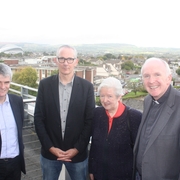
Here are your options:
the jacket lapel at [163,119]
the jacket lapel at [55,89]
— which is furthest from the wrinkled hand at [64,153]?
the jacket lapel at [163,119]

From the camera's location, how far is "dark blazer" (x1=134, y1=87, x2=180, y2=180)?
4.59 feet

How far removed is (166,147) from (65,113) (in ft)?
2.73

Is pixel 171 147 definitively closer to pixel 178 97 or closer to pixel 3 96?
pixel 178 97

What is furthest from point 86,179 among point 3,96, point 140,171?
point 3,96

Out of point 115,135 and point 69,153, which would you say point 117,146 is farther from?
point 69,153

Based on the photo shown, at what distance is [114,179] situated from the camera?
1750 mm

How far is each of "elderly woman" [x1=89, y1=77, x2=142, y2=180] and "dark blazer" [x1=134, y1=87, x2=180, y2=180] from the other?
0.23 meters

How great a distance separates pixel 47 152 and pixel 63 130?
25 centimetres

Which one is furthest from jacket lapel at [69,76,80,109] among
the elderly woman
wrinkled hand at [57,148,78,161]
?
wrinkled hand at [57,148,78,161]

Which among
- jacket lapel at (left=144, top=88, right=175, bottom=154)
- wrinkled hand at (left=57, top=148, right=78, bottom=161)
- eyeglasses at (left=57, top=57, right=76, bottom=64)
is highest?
eyeglasses at (left=57, top=57, right=76, bottom=64)

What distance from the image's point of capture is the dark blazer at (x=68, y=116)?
1882mm

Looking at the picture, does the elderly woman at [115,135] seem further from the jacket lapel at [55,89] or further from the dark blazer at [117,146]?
the jacket lapel at [55,89]

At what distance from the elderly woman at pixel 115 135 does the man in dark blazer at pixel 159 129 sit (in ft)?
0.33

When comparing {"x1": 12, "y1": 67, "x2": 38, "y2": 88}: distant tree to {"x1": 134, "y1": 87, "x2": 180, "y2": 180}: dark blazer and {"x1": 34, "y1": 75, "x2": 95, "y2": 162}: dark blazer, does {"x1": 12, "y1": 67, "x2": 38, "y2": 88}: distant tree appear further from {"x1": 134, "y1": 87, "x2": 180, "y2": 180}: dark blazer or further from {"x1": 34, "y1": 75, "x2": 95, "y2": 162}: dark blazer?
{"x1": 134, "y1": 87, "x2": 180, "y2": 180}: dark blazer
